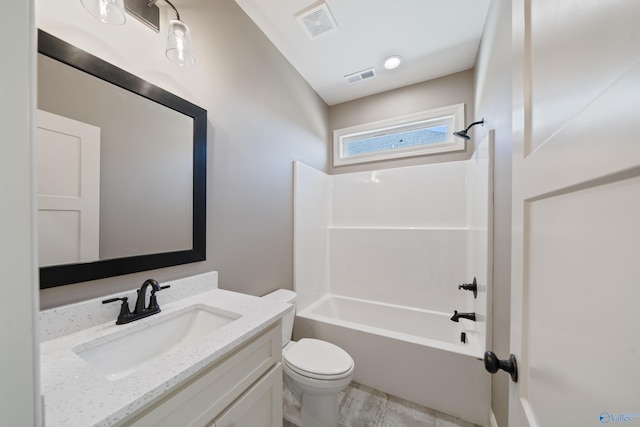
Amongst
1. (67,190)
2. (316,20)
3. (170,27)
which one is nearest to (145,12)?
(170,27)

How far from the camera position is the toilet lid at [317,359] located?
129 cm

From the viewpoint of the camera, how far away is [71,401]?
1.67 feet

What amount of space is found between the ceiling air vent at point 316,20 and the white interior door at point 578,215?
1.39m

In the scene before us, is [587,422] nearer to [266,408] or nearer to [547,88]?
[547,88]

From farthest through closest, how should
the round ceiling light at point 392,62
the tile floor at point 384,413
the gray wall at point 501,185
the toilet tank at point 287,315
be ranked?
the round ceiling light at point 392,62 → the toilet tank at point 287,315 → the tile floor at point 384,413 → the gray wall at point 501,185

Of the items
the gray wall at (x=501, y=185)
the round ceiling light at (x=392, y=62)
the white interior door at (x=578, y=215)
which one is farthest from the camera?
the round ceiling light at (x=392, y=62)

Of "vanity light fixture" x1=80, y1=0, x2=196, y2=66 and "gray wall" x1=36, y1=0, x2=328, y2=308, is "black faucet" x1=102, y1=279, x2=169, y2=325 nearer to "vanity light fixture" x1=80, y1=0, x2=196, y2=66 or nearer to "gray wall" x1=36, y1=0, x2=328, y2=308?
"gray wall" x1=36, y1=0, x2=328, y2=308

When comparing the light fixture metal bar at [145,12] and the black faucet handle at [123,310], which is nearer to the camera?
the black faucet handle at [123,310]

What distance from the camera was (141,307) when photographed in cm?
97

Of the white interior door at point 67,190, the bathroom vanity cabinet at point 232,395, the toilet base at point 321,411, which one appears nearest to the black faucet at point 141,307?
the white interior door at point 67,190

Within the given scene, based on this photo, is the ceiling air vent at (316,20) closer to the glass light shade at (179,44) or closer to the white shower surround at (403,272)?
the glass light shade at (179,44)

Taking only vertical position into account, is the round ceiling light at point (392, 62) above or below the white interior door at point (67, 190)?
above

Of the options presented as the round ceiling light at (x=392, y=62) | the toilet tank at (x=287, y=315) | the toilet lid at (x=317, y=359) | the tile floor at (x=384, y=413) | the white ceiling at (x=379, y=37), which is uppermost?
the white ceiling at (x=379, y=37)

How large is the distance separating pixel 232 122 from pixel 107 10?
715 mm
